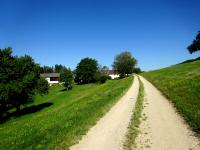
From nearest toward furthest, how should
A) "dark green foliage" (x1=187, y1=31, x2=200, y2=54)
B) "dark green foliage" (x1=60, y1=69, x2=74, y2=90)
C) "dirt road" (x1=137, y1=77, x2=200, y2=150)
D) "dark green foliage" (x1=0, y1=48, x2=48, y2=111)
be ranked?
"dirt road" (x1=137, y1=77, x2=200, y2=150) → "dark green foliage" (x1=0, y1=48, x2=48, y2=111) → "dark green foliage" (x1=60, y1=69, x2=74, y2=90) → "dark green foliage" (x1=187, y1=31, x2=200, y2=54)

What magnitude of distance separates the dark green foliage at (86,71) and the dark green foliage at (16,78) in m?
73.7

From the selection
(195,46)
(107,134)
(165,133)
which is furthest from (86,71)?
(165,133)

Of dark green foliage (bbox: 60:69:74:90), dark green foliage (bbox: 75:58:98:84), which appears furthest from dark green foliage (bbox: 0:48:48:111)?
→ dark green foliage (bbox: 75:58:98:84)

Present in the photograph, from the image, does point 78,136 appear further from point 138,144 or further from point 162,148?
point 162,148

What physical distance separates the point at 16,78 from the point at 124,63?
93.3 m

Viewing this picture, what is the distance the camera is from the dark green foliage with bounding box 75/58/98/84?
131 meters

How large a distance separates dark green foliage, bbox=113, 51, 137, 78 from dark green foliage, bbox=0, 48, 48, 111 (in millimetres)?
87722

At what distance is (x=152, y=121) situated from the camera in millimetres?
17328

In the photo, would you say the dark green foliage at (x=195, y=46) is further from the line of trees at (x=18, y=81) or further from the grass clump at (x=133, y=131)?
the grass clump at (x=133, y=131)

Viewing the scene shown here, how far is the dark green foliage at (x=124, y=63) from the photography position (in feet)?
463

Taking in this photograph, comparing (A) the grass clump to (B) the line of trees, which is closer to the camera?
(A) the grass clump

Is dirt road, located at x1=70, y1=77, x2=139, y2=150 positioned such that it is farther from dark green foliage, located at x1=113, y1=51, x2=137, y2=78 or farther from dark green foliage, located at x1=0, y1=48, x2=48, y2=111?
dark green foliage, located at x1=113, y1=51, x2=137, y2=78

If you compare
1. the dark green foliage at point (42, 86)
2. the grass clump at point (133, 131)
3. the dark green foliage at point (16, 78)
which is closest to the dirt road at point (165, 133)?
the grass clump at point (133, 131)

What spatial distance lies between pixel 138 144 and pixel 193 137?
107 inches
